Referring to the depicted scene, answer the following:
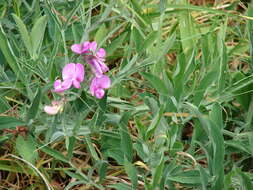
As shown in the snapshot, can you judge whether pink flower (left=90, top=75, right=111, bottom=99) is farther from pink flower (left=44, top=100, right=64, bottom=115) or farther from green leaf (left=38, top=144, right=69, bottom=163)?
green leaf (left=38, top=144, right=69, bottom=163)

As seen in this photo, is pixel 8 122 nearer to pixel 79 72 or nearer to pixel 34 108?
pixel 34 108

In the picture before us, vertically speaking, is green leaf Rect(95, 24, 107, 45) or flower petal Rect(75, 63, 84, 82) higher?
flower petal Rect(75, 63, 84, 82)

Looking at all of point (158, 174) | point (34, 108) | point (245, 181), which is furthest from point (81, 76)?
point (245, 181)

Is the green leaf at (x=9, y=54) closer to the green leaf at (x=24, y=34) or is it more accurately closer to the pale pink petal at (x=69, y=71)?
the green leaf at (x=24, y=34)

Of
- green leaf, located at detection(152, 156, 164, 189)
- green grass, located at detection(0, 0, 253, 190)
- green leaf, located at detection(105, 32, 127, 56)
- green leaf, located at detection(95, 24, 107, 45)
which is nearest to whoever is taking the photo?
green leaf, located at detection(152, 156, 164, 189)

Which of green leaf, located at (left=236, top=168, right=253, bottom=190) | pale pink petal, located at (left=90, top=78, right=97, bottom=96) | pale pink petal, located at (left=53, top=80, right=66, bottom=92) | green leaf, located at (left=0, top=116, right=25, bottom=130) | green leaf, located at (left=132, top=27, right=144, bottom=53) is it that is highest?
green leaf, located at (left=132, top=27, right=144, bottom=53)

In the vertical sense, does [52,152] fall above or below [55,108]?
below

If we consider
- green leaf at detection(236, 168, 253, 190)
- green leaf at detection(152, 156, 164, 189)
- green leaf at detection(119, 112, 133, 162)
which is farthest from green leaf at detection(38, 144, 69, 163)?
green leaf at detection(236, 168, 253, 190)

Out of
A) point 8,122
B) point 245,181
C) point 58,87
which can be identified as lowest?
point 245,181
